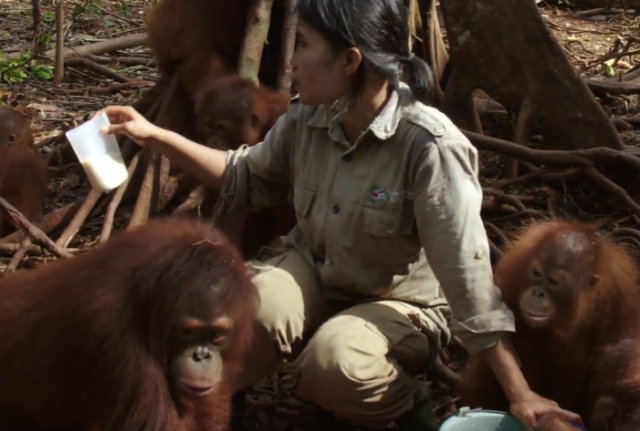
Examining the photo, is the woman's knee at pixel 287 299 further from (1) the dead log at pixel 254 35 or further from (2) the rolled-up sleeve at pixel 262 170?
(1) the dead log at pixel 254 35

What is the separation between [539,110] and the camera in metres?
5.78

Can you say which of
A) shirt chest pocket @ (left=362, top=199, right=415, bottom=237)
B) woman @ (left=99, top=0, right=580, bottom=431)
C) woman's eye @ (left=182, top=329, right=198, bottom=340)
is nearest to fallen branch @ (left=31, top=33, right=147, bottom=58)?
woman @ (left=99, top=0, right=580, bottom=431)

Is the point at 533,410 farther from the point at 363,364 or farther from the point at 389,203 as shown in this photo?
the point at 389,203

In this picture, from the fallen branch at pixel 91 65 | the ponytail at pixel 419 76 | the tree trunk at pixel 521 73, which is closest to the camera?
the ponytail at pixel 419 76

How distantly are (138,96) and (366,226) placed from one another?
4.62 metres

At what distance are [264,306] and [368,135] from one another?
769mm

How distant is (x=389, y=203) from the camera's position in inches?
142

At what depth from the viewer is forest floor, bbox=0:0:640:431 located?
445 centimetres

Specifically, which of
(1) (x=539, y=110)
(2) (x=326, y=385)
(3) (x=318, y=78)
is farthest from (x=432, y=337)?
(1) (x=539, y=110)

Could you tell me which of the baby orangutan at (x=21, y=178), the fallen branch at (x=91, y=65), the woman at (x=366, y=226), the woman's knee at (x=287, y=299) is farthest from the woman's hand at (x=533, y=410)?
the fallen branch at (x=91, y=65)

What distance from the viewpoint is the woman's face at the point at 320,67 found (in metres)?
3.45

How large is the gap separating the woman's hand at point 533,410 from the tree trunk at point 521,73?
2.67 metres

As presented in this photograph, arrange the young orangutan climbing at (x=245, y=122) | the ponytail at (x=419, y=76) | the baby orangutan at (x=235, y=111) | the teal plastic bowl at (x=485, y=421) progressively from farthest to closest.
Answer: the baby orangutan at (x=235, y=111) → the young orangutan climbing at (x=245, y=122) → the ponytail at (x=419, y=76) → the teal plastic bowl at (x=485, y=421)

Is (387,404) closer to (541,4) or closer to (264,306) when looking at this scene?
(264,306)
